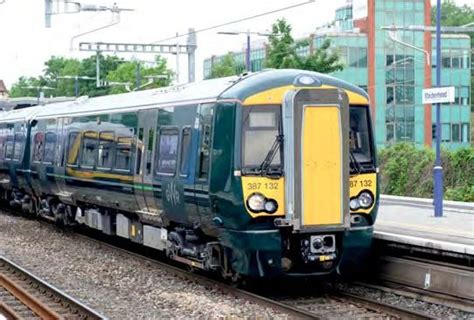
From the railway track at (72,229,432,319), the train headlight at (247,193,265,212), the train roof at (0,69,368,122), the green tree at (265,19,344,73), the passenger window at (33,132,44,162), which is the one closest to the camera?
the railway track at (72,229,432,319)

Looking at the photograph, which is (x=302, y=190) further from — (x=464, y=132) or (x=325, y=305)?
(x=464, y=132)

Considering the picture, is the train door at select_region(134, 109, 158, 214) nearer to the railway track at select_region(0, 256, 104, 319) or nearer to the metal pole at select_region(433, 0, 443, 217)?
the railway track at select_region(0, 256, 104, 319)

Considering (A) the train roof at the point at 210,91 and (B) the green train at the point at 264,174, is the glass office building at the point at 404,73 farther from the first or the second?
(B) the green train at the point at 264,174

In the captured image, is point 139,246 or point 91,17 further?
point 91,17

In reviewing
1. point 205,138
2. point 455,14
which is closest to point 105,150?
point 205,138

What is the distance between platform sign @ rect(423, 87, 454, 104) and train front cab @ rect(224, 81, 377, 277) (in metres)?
5.64

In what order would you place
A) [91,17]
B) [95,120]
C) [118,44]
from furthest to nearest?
[118,44] < [91,17] < [95,120]

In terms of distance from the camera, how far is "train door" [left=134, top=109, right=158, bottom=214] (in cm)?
1460

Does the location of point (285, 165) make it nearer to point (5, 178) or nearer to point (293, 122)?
point (293, 122)

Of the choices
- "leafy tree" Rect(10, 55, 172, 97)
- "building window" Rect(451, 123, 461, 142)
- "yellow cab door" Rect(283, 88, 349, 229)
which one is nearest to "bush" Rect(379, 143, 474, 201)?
"yellow cab door" Rect(283, 88, 349, 229)

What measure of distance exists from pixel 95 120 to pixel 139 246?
2.77m

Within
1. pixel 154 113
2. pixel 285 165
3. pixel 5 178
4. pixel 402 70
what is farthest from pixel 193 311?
pixel 402 70

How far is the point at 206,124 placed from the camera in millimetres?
12719

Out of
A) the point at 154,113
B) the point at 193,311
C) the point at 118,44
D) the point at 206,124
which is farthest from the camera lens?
the point at 118,44
